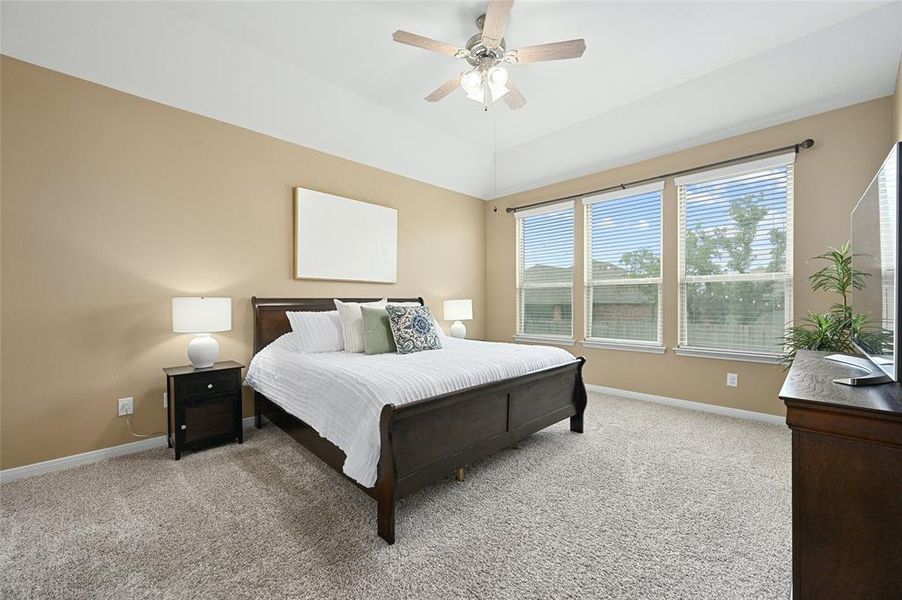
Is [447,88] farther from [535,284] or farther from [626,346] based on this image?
[626,346]

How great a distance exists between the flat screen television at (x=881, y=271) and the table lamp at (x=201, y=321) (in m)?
3.44

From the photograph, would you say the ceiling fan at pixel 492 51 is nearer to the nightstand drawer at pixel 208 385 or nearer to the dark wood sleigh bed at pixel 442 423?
the dark wood sleigh bed at pixel 442 423

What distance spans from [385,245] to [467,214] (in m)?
1.63

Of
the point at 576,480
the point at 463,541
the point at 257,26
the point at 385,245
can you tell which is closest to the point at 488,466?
the point at 576,480

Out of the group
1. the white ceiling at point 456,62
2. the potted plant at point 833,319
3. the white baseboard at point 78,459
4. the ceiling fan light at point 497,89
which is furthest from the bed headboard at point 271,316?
the potted plant at point 833,319

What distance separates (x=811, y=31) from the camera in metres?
2.61

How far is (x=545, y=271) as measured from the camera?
5.05 metres

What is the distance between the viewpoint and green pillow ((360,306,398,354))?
119 inches

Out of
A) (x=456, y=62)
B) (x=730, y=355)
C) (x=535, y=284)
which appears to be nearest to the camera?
(x=456, y=62)

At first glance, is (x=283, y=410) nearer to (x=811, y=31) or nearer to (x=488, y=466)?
(x=488, y=466)

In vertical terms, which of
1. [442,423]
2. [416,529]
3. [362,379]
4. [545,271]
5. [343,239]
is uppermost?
[343,239]

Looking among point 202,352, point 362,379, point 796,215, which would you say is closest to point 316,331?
point 202,352

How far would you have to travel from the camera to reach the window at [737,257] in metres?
3.33

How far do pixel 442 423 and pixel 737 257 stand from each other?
133 inches
